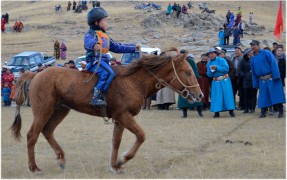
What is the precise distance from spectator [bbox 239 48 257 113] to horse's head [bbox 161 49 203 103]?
7.88 m

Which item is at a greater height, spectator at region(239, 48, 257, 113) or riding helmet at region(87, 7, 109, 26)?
riding helmet at region(87, 7, 109, 26)

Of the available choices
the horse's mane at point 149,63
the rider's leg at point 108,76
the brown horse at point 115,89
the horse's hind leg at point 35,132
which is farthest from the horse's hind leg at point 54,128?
the horse's mane at point 149,63

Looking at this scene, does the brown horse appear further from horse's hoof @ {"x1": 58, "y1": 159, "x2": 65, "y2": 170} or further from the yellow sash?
the yellow sash

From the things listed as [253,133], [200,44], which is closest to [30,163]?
[253,133]

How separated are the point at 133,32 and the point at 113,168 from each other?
45.9 meters

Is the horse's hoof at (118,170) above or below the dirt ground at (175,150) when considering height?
above

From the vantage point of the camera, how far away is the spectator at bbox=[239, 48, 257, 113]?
1671 centimetres

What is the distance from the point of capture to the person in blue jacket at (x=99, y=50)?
8703 mm

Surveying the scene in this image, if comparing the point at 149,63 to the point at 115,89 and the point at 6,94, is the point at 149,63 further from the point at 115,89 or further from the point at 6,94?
the point at 6,94

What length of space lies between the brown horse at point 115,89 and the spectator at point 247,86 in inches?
310

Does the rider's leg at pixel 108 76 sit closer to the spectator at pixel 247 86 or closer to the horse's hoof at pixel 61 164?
the horse's hoof at pixel 61 164

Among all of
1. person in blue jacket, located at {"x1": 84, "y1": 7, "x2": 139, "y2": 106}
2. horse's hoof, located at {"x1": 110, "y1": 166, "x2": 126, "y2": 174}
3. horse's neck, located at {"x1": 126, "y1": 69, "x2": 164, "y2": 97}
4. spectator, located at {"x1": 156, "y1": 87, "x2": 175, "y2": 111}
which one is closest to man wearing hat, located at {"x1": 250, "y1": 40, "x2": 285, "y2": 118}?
spectator, located at {"x1": 156, "y1": 87, "x2": 175, "y2": 111}

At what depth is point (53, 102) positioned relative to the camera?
894cm

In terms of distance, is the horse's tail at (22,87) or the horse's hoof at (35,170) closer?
the horse's hoof at (35,170)
